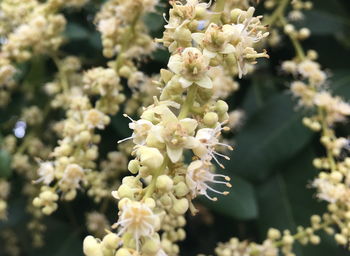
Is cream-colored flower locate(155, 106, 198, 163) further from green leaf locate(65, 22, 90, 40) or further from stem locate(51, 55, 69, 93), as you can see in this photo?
green leaf locate(65, 22, 90, 40)

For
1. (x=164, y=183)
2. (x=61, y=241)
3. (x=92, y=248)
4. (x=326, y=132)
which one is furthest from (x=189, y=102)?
(x=61, y=241)

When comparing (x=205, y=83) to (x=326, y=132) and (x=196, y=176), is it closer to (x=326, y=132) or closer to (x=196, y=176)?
(x=196, y=176)

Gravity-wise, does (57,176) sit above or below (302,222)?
above

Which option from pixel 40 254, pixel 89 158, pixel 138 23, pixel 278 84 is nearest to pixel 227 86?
pixel 138 23

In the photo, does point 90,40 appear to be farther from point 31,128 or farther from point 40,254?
point 40,254

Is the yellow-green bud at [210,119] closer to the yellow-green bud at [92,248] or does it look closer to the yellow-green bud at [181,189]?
the yellow-green bud at [181,189]

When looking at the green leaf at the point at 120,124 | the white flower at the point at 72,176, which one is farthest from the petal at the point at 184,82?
the green leaf at the point at 120,124
